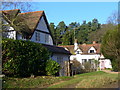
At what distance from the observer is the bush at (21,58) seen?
1345cm

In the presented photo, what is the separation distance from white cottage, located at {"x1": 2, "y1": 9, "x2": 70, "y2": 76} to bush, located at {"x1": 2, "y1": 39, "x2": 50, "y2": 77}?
3830mm

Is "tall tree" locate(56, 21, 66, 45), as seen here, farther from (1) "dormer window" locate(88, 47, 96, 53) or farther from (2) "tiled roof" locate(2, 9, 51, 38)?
(2) "tiled roof" locate(2, 9, 51, 38)

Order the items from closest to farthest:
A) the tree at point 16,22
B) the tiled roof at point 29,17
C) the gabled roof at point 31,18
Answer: the tree at point 16,22
the tiled roof at point 29,17
the gabled roof at point 31,18

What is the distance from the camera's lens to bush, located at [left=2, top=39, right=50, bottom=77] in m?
13.4

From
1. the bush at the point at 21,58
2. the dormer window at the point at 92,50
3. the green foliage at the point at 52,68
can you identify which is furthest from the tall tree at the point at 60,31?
the bush at the point at 21,58

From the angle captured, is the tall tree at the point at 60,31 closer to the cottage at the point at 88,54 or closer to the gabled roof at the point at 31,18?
the cottage at the point at 88,54

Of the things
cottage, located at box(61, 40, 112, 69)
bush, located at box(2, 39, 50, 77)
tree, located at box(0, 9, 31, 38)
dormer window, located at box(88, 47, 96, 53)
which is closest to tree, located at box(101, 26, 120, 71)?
tree, located at box(0, 9, 31, 38)

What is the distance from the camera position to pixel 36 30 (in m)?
24.4

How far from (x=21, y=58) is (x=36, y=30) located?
35.2ft

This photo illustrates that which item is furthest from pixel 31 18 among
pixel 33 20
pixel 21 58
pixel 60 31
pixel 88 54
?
pixel 60 31

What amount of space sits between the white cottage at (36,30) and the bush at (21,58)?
3830mm

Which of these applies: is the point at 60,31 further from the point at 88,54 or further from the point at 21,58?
the point at 21,58

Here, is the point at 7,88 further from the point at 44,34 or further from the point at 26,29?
the point at 44,34

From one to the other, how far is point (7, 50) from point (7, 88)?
3928 millimetres
